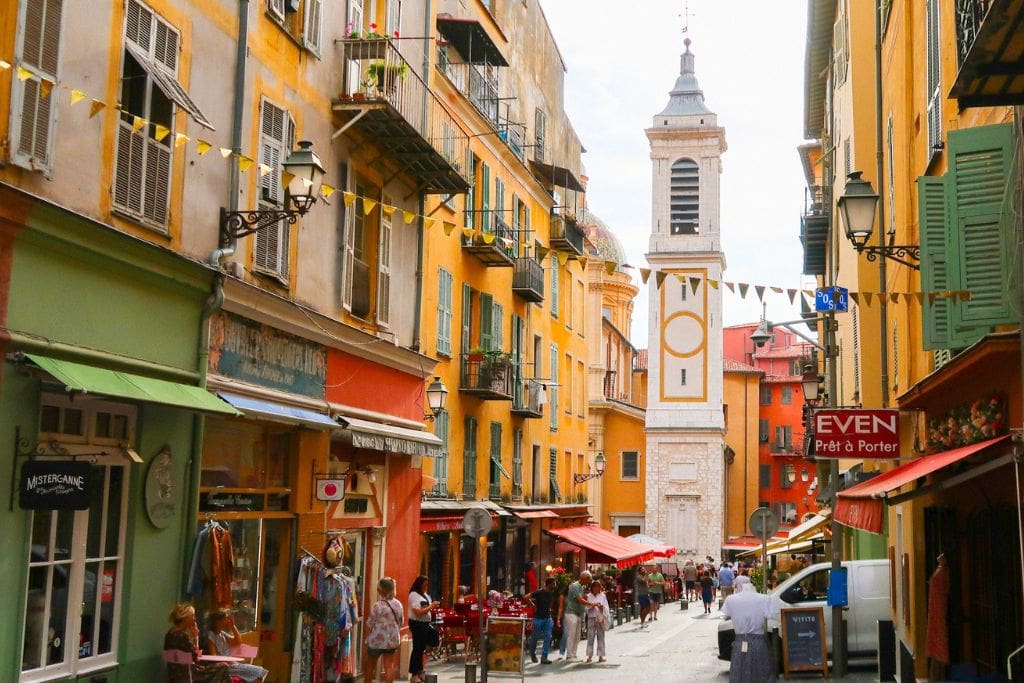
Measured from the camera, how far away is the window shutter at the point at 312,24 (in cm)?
1580

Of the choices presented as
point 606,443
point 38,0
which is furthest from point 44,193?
point 606,443

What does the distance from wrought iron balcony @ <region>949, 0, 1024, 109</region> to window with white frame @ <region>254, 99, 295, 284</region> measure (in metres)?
8.05

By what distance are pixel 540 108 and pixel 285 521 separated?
77.2 ft

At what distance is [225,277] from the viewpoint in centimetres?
1306

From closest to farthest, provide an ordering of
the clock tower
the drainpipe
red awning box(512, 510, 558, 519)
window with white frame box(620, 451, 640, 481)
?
the drainpipe, red awning box(512, 510, 558, 519), the clock tower, window with white frame box(620, 451, 640, 481)

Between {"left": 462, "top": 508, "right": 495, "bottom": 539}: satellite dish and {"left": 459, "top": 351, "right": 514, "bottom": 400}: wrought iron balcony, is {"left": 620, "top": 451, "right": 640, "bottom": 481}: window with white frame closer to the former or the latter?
{"left": 459, "top": 351, "right": 514, "bottom": 400}: wrought iron balcony

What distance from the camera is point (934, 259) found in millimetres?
11773

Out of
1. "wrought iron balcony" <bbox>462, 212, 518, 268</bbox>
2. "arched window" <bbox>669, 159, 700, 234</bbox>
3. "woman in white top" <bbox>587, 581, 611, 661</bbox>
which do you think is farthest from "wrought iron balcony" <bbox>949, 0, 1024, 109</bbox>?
"arched window" <bbox>669, 159, 700, 234</bbox>

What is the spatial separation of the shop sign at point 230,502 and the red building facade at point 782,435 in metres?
66.0

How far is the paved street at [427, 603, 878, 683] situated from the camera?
20450mm

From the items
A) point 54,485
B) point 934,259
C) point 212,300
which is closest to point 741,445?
point 934,259

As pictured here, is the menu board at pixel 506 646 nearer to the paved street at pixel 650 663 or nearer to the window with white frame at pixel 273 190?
the paved street at pixel 650 663

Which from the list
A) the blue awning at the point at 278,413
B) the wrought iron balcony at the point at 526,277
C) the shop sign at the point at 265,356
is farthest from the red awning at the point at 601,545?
the blue awning at the point at 278,413

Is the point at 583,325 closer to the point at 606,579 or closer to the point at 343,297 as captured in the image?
the point at 606,579
